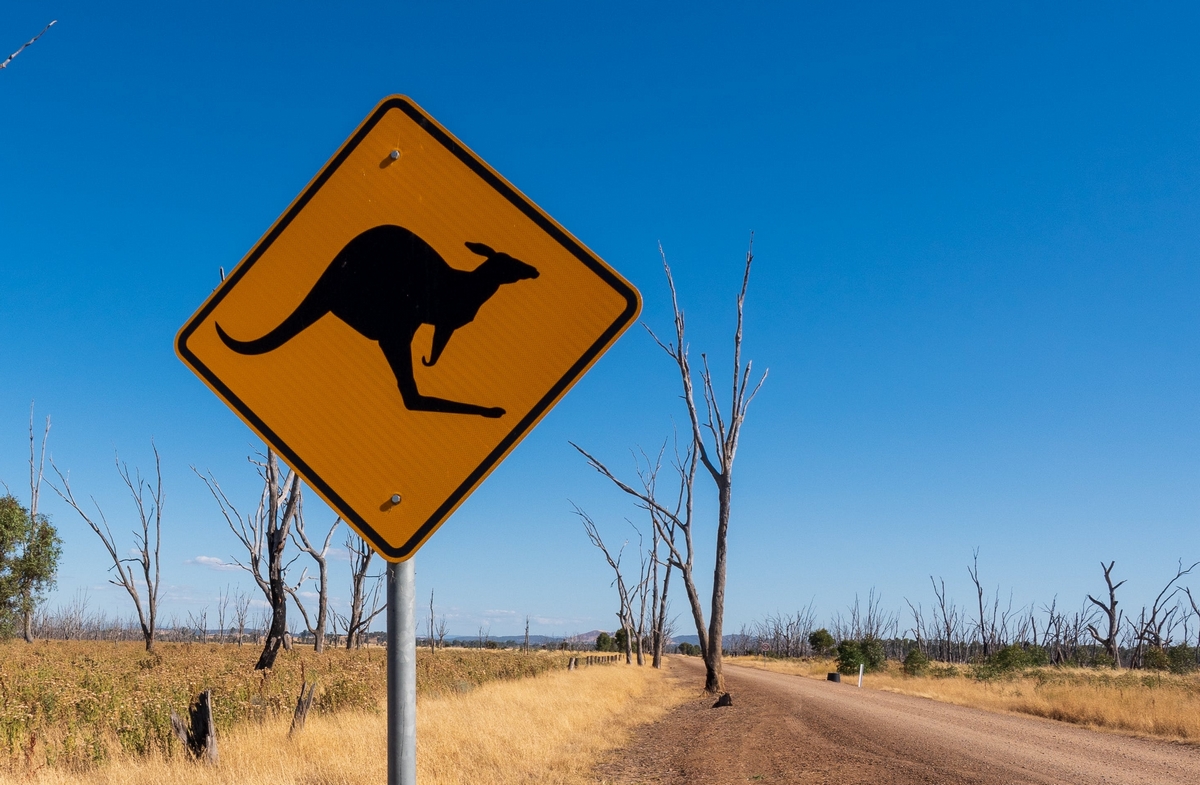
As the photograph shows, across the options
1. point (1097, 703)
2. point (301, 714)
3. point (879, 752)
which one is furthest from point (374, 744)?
point (1097, 703)

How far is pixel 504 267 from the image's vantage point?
1791mm

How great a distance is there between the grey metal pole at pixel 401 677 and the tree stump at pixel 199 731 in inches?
299

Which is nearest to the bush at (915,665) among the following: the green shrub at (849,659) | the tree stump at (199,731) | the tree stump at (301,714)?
the green shrub at (849,659)

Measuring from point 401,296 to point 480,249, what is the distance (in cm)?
21

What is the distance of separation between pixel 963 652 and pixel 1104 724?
77.7 m

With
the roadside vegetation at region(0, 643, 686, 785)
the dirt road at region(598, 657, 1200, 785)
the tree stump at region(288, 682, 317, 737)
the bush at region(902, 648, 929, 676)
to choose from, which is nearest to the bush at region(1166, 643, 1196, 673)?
the bush at region(902, 648, 929, 676)

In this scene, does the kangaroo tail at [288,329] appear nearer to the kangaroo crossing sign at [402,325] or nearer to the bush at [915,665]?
the kangaroo crossing sign at [402,325]

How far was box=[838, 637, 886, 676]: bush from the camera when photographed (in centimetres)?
3903

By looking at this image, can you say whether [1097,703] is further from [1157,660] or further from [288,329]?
[1157,660]

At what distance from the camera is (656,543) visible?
150 ft

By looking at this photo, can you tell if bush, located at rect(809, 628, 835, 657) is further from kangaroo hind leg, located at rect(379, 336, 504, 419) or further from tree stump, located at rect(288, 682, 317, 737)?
kangaroo hind leg, located at rect(379, 336, 504, 419)

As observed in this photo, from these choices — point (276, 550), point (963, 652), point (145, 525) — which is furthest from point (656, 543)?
point (963, 652)

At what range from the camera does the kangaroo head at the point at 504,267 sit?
5.86 ft

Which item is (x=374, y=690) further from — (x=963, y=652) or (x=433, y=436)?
(x=963, y=652)
